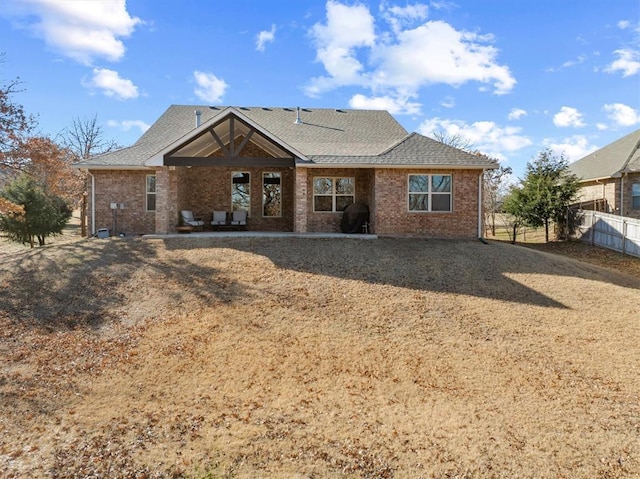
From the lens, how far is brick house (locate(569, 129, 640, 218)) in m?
20.0

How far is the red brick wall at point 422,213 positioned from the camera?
14336mm

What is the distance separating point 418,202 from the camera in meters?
14.5

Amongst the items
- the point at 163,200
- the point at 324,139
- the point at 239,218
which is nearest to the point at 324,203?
the point at 324,139

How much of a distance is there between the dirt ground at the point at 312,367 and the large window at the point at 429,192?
3473mm

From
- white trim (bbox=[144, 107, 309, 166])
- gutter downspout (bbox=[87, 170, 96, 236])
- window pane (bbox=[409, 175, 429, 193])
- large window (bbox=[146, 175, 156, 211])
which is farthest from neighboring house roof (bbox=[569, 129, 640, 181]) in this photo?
gutter downspout (bbox=[87, 170, 96, 236])

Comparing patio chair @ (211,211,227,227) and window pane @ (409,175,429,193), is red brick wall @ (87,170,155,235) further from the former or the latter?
window pane @ (409,175,429,193)

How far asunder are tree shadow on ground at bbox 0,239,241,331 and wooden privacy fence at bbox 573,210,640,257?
1601cm

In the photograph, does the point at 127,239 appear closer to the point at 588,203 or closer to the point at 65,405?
the point at 65,405

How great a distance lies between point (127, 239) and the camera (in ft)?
43.4

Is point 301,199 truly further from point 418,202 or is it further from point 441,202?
point 441,202

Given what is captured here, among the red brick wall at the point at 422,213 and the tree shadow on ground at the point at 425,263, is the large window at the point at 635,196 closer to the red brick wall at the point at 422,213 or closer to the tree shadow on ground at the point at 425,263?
the tree shadow on ground at the point at 425,263

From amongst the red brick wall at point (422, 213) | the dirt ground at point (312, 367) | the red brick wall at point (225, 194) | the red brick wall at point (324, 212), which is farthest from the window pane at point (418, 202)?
the red brick wall at point (225, 194)

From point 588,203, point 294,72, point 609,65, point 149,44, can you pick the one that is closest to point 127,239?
point 149,44

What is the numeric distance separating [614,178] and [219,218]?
2075 centimetres
